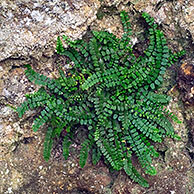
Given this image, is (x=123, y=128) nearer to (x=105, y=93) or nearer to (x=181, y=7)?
(x=105, y=93)

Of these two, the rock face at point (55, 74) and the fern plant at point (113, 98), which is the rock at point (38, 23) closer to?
the rock face at point (55, 74)

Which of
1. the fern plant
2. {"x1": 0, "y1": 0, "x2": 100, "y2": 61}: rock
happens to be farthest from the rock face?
the fern plant

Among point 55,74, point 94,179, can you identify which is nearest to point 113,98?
point 55,74

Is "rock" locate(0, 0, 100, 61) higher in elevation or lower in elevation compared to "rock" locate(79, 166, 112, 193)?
higher

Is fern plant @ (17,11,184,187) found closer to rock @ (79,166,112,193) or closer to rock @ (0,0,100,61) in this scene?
rock @ (0,0,100,61)

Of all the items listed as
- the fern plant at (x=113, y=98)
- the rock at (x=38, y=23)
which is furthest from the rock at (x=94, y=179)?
the rock at (x=38, y=23)

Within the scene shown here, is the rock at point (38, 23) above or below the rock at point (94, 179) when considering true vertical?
above

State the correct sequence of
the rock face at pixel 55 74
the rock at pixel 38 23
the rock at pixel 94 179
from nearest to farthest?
1. the rock at pixel 38 23
2. the rock face at pixel 55 74
3. the rock at pixel 94 179

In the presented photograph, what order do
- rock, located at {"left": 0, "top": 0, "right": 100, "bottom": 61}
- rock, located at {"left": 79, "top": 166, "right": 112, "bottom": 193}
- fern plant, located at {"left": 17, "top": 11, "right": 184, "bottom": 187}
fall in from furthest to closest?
rock, located at {"left": 79, "top": 166, "right": 112, "bottom": 193} → fern plant, located at {"left": 17, "top": 11, "right": 184, "bottom": 187} → rock, located at {"left": 0, "top": 0, "right": 100, "bottom": 61}
